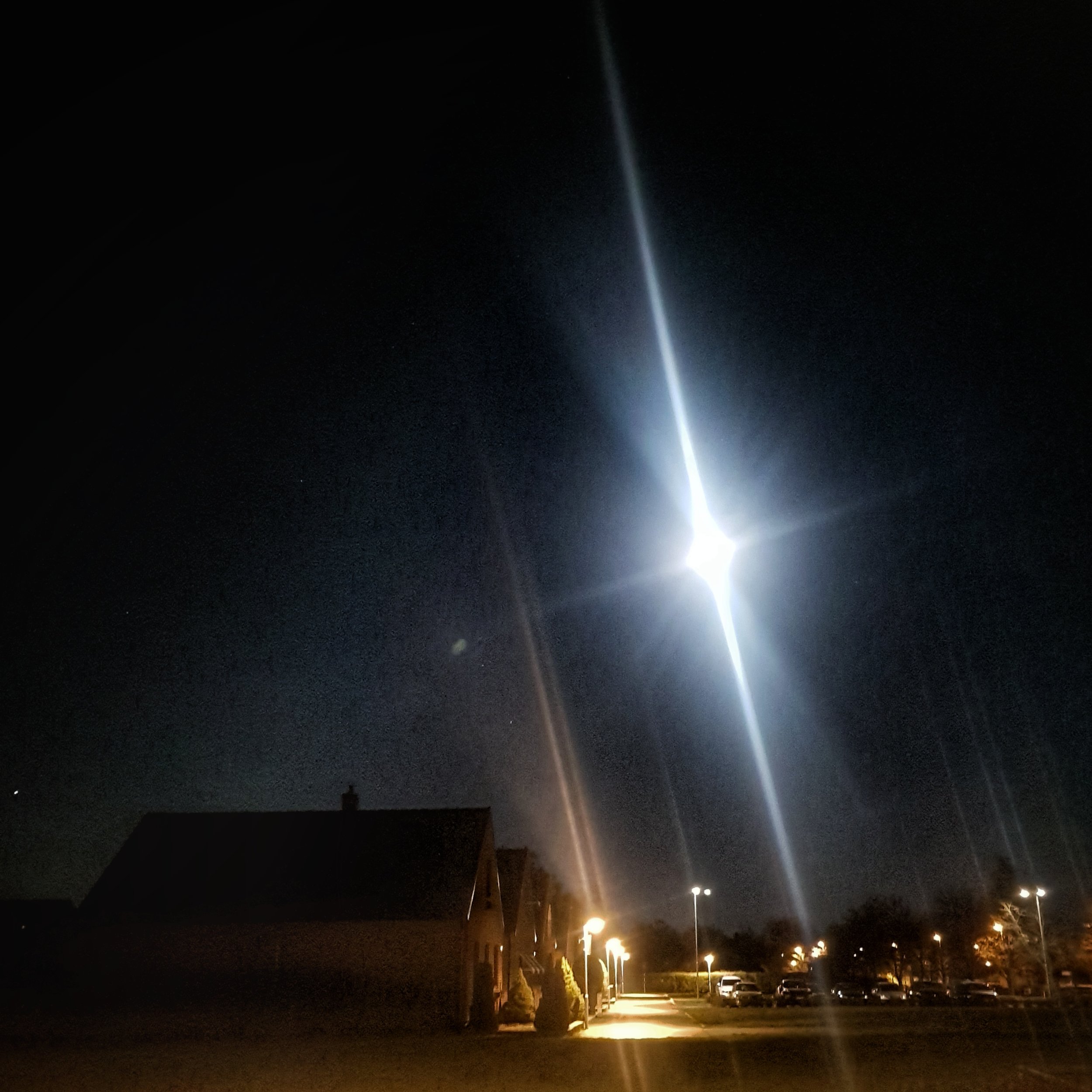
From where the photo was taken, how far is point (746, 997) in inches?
2165

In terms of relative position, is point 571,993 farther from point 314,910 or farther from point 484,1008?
point 314,910

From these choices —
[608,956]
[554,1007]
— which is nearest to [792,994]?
[608,956]

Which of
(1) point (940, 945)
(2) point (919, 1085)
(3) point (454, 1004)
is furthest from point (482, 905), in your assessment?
(1) point (940, 945)

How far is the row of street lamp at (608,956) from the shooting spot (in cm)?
3969

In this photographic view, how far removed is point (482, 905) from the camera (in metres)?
40.5

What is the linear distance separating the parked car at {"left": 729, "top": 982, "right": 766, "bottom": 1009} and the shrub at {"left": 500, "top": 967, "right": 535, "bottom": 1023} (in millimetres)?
20873

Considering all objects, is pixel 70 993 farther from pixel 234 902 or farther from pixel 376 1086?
pixel 376 1086

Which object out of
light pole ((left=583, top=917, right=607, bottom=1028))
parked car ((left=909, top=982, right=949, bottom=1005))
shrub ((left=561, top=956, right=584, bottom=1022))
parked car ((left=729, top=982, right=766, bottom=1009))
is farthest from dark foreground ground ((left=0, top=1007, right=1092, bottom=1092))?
parked car ((left=909, top=982, right=949, bottom=1005))

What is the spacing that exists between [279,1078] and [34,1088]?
366 cm

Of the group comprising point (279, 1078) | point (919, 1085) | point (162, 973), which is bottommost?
point (919, 1085)

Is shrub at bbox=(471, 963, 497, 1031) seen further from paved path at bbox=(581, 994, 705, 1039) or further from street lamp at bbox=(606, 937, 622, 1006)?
street lamp at bbox=(606, 937, 622, 1006)

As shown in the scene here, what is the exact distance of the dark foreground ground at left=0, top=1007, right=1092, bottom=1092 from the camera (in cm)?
1702

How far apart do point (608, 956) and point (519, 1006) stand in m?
41.3

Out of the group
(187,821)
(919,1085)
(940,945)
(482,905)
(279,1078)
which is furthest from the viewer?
(940,945)
